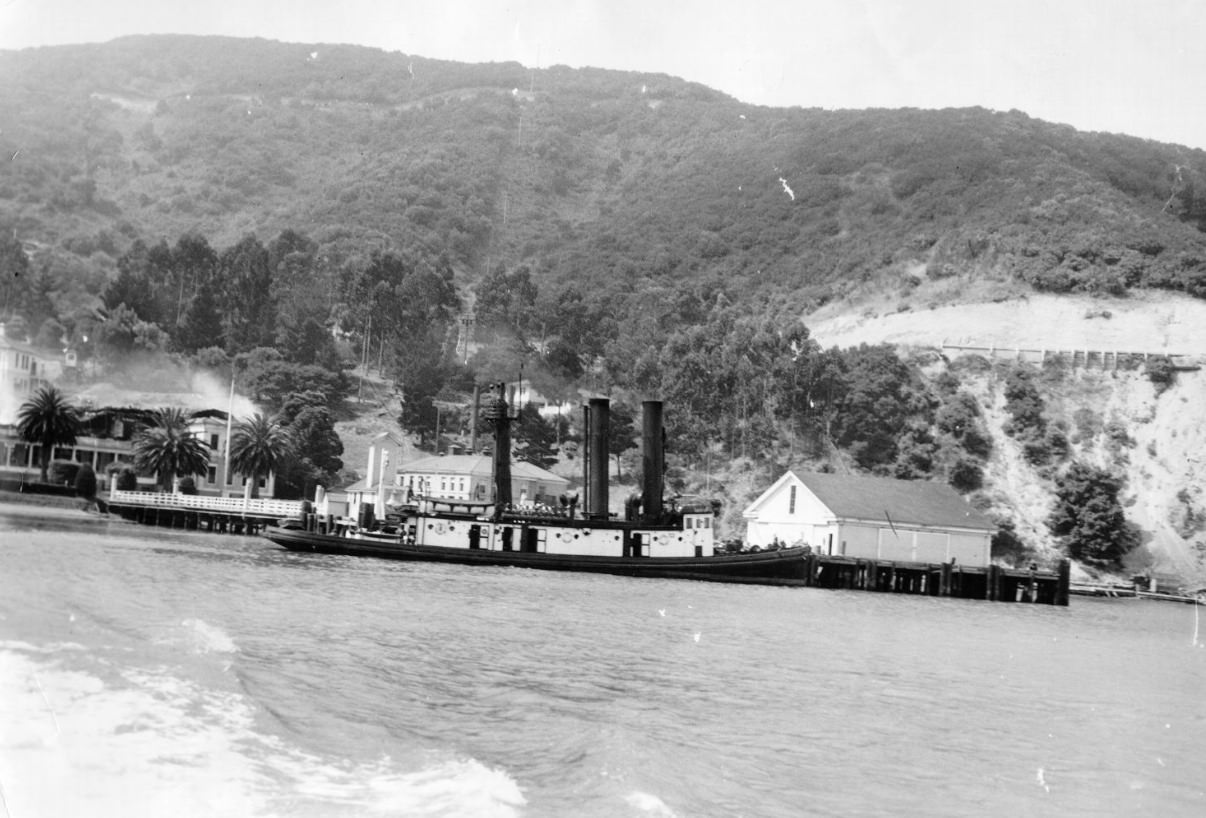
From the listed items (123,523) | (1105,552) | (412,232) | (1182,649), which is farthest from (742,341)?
(412,232)

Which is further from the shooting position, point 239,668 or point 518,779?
point 239,668

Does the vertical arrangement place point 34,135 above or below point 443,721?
above

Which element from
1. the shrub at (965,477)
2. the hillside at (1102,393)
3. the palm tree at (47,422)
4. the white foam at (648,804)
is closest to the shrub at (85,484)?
the palm tree at (47,422)

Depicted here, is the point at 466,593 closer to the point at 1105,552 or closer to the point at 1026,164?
the point at 1105,552

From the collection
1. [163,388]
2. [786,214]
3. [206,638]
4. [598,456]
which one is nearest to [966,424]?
[598,456]

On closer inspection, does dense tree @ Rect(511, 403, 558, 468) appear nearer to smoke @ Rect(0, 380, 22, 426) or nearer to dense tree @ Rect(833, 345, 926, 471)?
dense tree @ Rect(833, 345, 926, 471)

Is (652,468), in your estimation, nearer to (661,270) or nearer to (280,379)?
(280,379)

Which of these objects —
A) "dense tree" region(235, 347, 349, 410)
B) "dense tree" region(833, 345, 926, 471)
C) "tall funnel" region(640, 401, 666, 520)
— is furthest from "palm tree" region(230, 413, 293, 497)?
"dense tree" region(833, 345, 926, 471)
